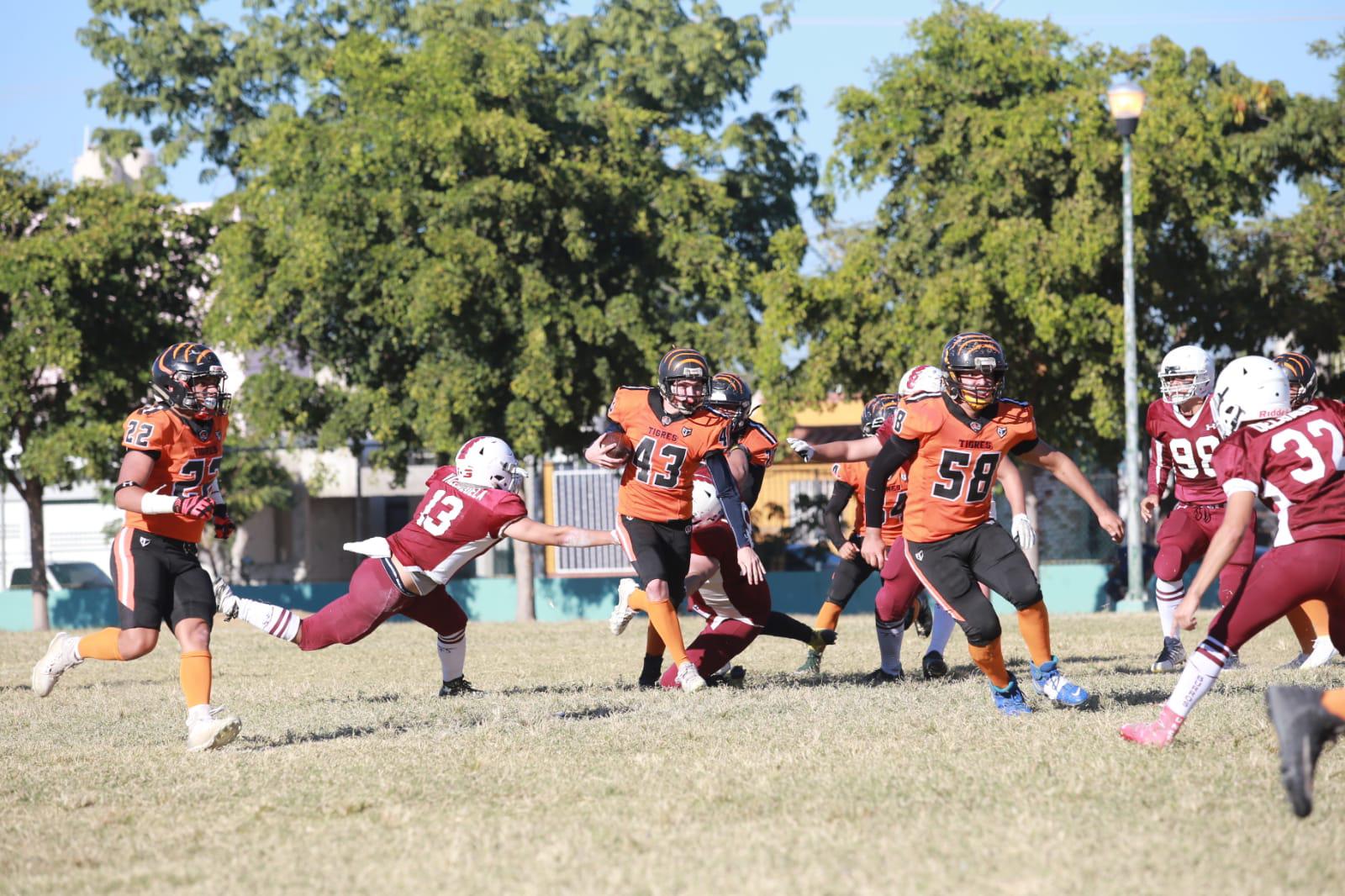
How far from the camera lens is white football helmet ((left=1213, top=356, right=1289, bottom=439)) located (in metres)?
6.81

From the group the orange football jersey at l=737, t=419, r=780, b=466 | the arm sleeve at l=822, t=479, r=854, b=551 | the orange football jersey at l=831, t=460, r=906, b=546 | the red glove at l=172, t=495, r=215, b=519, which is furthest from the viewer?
the arm sleeve at l=822, t=479, r=854, b=551

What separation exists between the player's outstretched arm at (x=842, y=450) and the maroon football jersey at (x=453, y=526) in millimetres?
1753

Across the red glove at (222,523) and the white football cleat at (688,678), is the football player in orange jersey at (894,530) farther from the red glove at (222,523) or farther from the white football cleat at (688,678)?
the red glove at (222,523)

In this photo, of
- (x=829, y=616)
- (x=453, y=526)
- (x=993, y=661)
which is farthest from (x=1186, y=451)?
(x=453, y=526)

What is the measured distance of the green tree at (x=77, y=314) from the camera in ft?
78.7

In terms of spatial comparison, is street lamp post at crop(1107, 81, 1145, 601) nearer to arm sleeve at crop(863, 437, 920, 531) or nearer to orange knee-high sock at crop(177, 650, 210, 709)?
arm sleeve at crop(863, 437, 920, 531)

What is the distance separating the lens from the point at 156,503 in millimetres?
7730

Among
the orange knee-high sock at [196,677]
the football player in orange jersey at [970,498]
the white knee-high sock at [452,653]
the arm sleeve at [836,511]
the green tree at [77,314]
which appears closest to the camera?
the orange knee-high sock at [196,677]

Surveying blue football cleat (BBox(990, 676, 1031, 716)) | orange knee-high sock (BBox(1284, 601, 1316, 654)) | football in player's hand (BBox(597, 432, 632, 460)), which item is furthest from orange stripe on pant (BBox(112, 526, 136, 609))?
orange knee-high sock (BBox(1284, 601, 1316, 654))

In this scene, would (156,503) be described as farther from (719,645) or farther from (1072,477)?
(1072,477)

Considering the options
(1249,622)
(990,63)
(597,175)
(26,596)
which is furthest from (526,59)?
(1249,622)

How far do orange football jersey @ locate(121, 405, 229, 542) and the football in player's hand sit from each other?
7.82 feet

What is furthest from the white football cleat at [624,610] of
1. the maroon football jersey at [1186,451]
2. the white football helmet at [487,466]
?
the maroon football jersey at [1186,451]

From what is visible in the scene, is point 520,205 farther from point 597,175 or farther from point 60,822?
point 60,822
